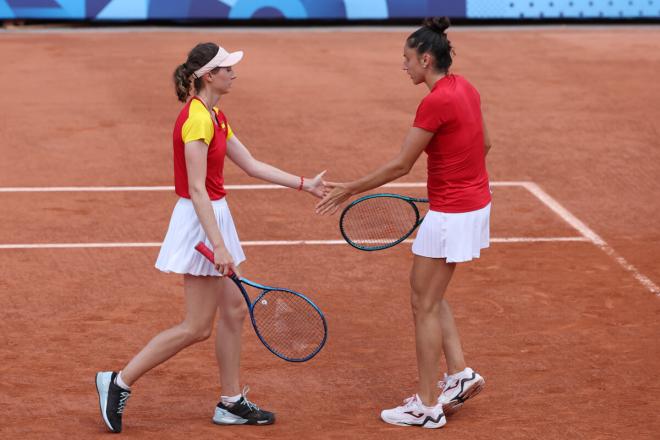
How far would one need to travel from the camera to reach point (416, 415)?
23.3 ft

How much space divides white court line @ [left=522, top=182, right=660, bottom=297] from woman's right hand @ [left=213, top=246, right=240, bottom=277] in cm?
449

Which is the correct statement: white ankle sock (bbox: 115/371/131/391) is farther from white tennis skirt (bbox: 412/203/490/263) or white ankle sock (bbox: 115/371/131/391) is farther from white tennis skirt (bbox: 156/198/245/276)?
white tennis skirt (bbox: 412/203/490/263)

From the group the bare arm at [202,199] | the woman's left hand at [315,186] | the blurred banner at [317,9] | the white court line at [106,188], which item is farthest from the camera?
the blurred banner at [317,9]

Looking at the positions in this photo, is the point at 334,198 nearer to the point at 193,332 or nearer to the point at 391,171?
the point at 391,171

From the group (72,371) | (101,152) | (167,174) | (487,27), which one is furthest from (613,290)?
(487,27)

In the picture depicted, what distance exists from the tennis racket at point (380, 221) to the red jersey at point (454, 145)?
23.2 inches

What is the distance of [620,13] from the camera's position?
2489 cm

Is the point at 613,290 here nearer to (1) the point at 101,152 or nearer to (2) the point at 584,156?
(2) the point at 584,156

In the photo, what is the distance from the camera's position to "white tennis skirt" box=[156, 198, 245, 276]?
22.0 ft

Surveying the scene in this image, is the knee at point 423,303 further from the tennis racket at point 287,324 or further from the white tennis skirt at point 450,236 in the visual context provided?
the tennis racket at point 287,324

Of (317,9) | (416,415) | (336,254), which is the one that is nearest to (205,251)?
(416,415)

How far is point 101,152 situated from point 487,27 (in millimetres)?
12310

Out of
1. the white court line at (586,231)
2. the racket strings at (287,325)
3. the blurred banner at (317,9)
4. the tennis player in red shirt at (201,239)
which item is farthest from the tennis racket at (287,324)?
the blurred banner at (317,9)

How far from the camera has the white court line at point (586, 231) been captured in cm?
1006
